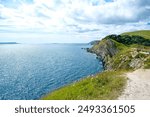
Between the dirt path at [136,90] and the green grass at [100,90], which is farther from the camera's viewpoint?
the green grass at [100,90]

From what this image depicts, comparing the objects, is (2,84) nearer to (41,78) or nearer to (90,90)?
(41,78)

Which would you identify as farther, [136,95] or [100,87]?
[100,87]

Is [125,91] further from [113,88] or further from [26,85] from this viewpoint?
[26,85]

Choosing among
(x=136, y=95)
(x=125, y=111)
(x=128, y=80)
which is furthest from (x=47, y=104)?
(x=128, y=80)

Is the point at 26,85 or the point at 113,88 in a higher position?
the point at 113,88

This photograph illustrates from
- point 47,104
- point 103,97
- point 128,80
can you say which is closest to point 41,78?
point 128,80

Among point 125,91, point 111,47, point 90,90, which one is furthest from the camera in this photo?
point 111,47

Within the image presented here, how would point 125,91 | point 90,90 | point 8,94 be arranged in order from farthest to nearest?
point 8,94 < point 90,90 < point 125,91

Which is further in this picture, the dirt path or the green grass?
the green grass

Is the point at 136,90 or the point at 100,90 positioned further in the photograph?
the point at 100,90
